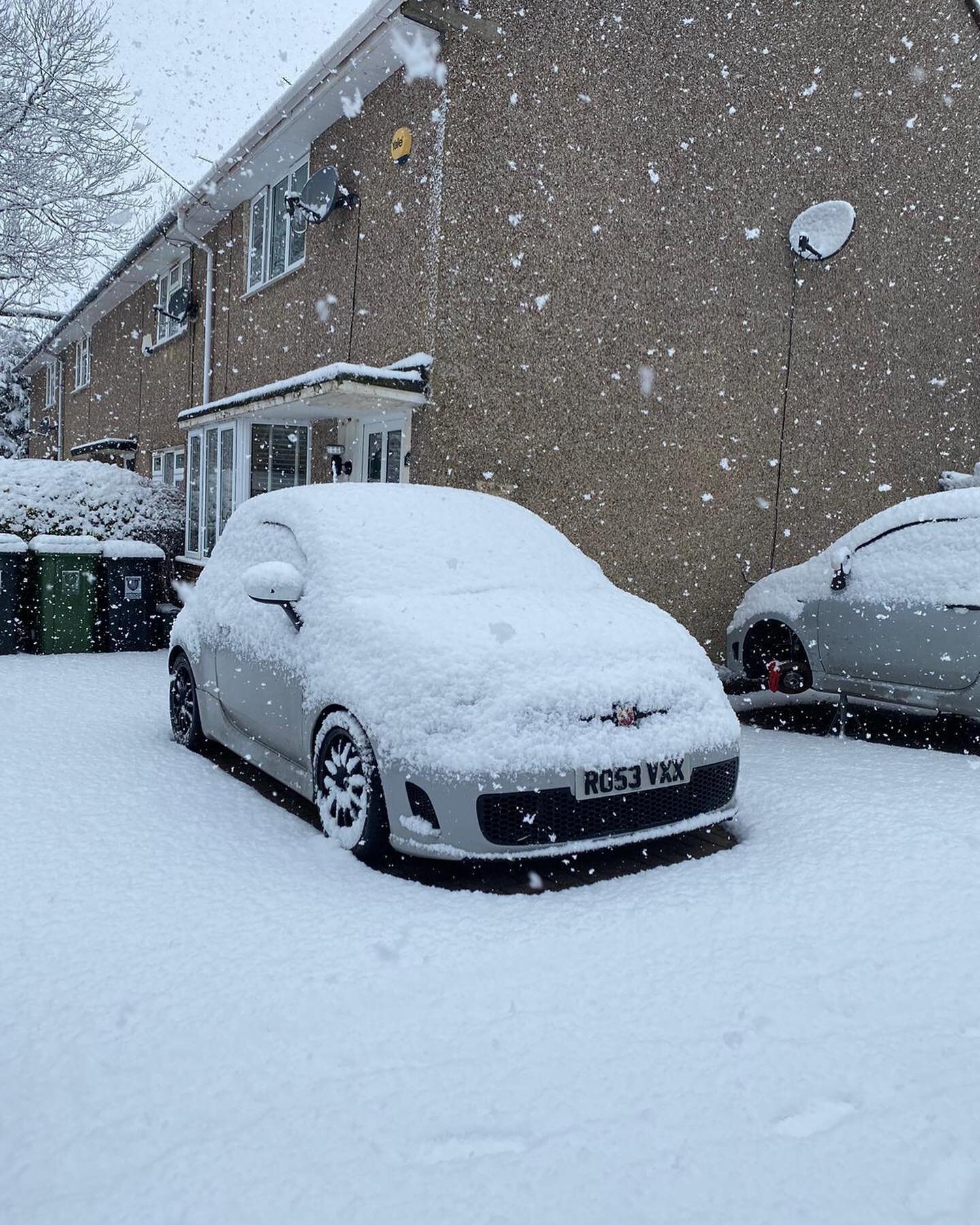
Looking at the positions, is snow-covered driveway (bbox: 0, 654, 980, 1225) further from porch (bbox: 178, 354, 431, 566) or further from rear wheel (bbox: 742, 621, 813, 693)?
porch (bbox: 178, 354, 431, 566)

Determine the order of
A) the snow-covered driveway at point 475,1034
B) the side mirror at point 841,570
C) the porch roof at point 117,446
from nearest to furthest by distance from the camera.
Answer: the snow-covered driveway at point 475,1034 < the side mirror at point 841,570 < the porch roof at point 117,446

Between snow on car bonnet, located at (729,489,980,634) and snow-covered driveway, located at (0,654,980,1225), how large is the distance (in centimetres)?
228

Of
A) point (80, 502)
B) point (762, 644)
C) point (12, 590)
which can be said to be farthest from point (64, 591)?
point (762, 644)

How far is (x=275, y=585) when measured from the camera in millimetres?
3988

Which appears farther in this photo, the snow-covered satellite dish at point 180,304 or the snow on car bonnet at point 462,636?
the snow-covered satellite dish at point 180,304

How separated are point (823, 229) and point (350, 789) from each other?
28.4 ft

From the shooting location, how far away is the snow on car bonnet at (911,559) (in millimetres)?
5785

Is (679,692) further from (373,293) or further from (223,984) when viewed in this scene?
(373,293)

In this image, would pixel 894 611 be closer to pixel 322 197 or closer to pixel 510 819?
pixel 510 819

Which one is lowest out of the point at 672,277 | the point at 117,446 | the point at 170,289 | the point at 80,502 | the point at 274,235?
the point at 80,502

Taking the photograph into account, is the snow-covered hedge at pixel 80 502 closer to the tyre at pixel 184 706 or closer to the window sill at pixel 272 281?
the window sill at pixel 272 281

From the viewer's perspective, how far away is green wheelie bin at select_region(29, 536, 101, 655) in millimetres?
8758

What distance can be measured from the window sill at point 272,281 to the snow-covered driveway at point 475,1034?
778 centimetres

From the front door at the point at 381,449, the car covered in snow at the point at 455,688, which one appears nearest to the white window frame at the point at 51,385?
the front door at the point at 381,449
